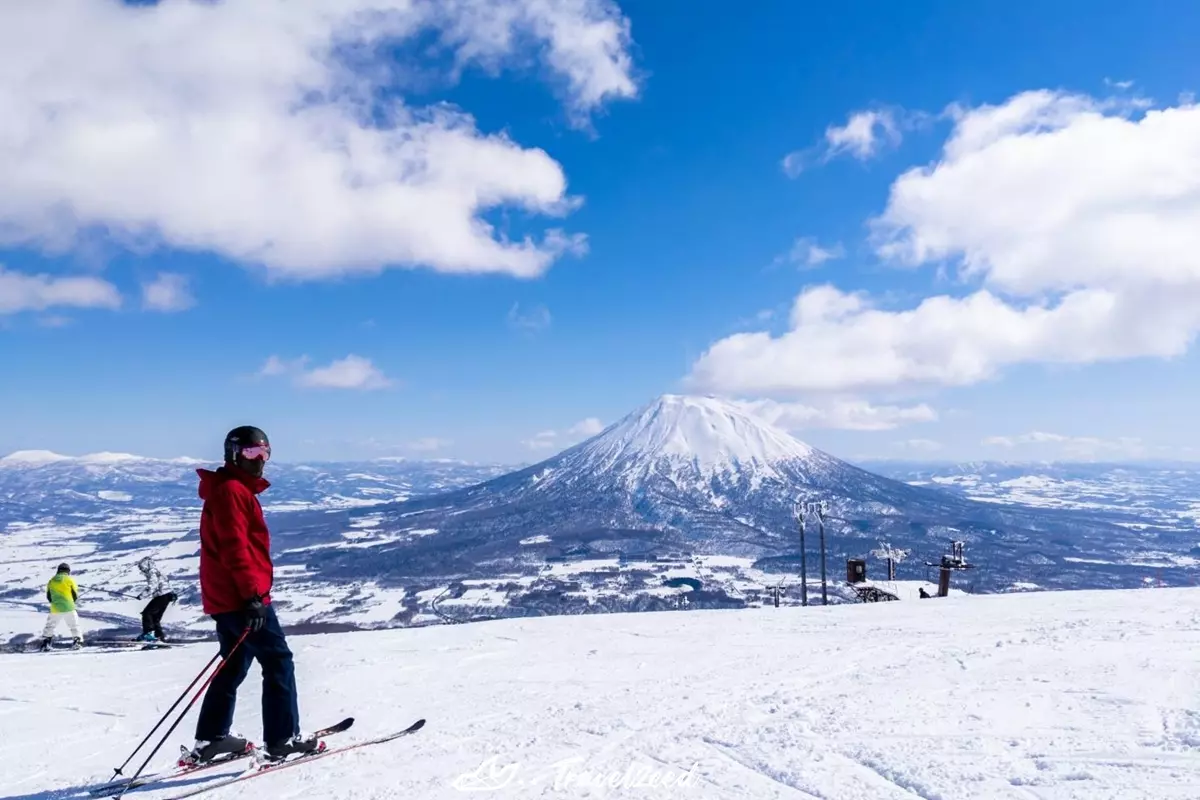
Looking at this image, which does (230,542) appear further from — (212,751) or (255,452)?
(212,751)

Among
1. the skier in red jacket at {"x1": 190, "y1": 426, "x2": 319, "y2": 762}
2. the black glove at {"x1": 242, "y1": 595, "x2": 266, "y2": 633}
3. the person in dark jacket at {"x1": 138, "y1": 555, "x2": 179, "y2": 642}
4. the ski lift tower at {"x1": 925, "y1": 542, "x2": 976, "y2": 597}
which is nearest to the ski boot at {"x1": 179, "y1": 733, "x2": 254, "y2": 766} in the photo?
the skier in red jacket at {"x1": 190, "y1": 426, "x2": 319, "y2": 762}

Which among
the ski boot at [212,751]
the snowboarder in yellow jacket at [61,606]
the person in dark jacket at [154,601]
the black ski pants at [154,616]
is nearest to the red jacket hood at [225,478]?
the ski boot at [212,751]

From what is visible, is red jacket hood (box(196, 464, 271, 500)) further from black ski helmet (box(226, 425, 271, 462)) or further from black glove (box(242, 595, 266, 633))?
black glove (box(242, 595, 266, 633))

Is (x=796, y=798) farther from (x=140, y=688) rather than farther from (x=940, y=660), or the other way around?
(x=140, y=688)

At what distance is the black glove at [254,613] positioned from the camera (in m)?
4.95

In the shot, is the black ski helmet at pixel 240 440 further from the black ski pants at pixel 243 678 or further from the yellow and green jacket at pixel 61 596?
the yellow and green jacket at pixel 61 596

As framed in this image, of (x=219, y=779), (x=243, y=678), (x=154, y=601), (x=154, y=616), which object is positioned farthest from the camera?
(x=154, y=601)

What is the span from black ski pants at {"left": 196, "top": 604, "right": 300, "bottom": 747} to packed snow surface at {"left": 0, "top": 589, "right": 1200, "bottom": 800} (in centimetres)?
38

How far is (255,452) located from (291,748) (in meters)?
2.29

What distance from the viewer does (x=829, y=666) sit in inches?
309

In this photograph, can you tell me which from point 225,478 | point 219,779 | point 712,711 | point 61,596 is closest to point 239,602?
point 225,478

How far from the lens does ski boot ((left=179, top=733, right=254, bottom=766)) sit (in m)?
5.09

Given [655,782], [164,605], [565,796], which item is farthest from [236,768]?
[164,605]

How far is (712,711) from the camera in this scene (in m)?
6.11
